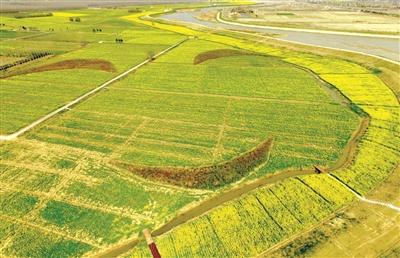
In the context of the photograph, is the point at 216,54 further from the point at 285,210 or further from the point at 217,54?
the point at 285,210

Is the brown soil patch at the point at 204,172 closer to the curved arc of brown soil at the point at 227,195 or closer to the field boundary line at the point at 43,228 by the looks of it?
the curved arc of brown soil at the point at 227,195

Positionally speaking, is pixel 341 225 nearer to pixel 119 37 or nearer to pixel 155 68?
pixel 155 68

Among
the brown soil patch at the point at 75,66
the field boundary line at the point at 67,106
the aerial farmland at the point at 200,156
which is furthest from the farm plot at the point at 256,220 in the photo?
the brown soil patch at the point at 75,66

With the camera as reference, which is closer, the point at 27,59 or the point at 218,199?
the point at 218,199

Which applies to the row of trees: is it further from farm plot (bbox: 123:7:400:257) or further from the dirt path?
farm plot (bbox: 123:7:400:257)

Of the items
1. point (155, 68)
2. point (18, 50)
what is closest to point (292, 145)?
point (155, 68)

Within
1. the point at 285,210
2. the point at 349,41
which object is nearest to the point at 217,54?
the point at 349,41
